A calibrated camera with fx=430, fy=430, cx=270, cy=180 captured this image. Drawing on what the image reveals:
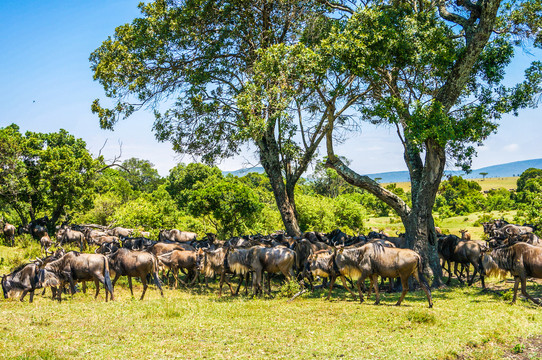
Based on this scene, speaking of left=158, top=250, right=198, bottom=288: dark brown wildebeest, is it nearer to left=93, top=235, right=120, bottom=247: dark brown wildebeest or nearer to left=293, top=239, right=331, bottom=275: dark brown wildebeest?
left=293, top=239, right=331, bottom=275: dark brown wildebeest

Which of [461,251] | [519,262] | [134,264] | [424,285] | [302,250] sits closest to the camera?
[424,285]

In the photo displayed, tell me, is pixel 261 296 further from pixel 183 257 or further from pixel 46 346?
pixel 46 346

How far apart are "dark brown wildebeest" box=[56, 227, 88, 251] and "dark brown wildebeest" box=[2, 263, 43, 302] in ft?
34.9

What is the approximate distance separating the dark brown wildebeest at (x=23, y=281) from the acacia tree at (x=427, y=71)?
1107 centimetres

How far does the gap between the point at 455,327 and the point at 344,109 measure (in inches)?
468

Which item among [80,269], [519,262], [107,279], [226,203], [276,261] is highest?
[226,203]

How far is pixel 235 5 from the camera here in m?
20.0

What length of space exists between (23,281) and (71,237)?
37.2 feet

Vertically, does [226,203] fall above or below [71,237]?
above

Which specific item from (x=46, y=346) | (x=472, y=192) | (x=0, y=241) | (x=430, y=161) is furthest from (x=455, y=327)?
(x=472, y=192)

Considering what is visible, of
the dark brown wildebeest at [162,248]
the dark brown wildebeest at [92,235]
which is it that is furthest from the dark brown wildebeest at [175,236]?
the dark brown wildebeest at [162,248]

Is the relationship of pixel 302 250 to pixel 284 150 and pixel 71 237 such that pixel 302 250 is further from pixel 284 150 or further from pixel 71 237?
pixel 71 237

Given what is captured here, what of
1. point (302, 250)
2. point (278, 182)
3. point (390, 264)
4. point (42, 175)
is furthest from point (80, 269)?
point (42, 175)

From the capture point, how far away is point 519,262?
12281 mm
